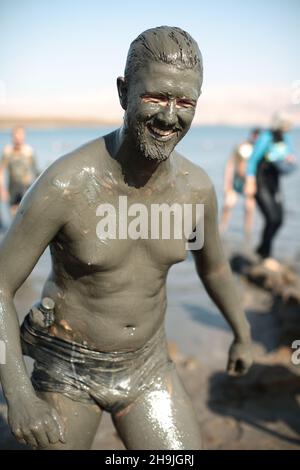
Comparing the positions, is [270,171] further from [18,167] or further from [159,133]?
[159,133]

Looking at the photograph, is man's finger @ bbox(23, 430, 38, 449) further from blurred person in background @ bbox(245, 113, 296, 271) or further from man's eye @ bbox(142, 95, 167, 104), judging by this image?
blurred person in background @ bbox(245, 113, 296, 271)

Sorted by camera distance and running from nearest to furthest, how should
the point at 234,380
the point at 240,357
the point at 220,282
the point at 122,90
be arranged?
the point at 122,90
the point at 220,282
the point at 240,357
the point at 234,380

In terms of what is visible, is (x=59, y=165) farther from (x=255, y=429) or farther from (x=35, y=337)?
(x=255, y=429)

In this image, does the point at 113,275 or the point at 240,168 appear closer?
the point at 113,275

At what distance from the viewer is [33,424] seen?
90.3 inches

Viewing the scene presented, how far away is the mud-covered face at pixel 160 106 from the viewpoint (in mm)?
2262

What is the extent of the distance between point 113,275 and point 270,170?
233 inches

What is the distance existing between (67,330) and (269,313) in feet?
14.9

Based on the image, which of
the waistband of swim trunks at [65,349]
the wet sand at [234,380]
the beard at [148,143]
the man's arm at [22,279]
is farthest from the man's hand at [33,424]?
the wet sand at [234,380]

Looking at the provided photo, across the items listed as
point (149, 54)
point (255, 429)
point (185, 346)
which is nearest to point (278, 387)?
point (255, 429)

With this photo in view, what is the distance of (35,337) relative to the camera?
2.79 meters

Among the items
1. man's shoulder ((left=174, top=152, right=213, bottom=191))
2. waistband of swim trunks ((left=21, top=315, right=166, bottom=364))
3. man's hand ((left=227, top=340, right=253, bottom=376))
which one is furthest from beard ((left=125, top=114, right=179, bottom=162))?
man's hand ((left=227, top=340, right=253, bottom=376))

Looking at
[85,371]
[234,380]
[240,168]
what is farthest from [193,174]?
[240,168]

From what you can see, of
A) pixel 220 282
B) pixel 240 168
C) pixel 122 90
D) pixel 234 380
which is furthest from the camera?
pixel 240 168
